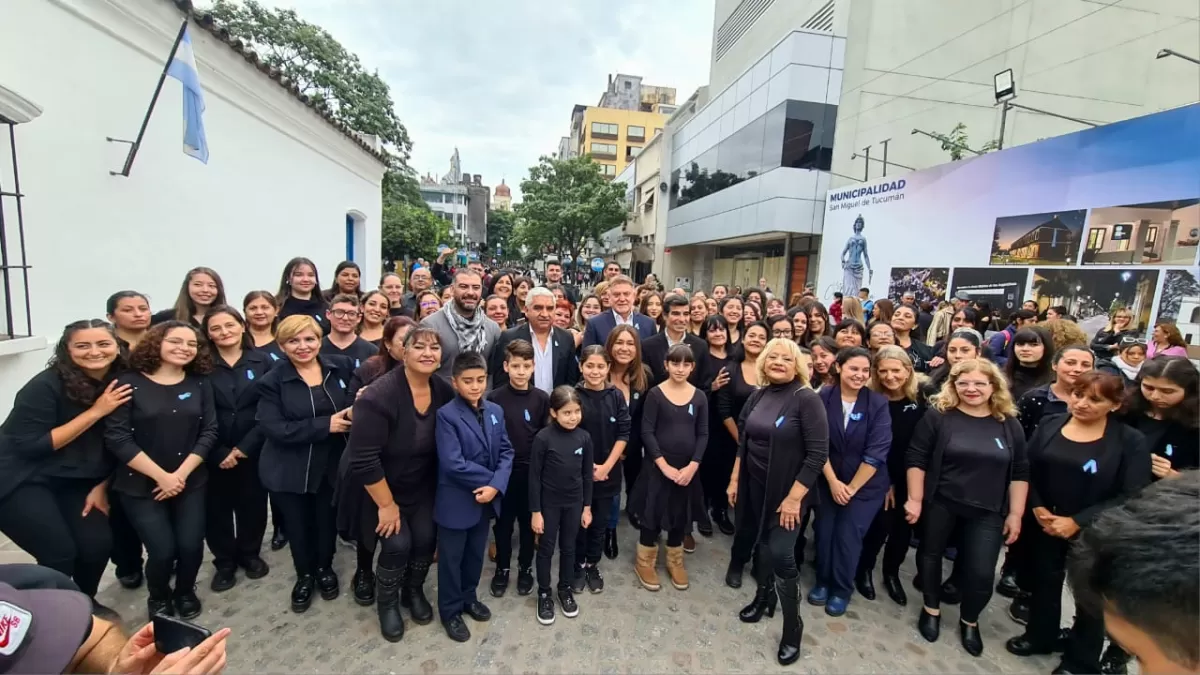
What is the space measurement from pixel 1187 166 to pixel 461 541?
8.94 metres

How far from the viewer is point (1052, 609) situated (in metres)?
2.82

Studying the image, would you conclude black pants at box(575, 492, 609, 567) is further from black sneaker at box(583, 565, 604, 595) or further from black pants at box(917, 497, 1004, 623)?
black pants at box(917, 497, 1004, 623)

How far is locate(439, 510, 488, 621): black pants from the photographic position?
9.25ft

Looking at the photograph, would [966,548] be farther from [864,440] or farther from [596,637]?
[596,637]

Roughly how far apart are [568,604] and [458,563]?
2.49 ft

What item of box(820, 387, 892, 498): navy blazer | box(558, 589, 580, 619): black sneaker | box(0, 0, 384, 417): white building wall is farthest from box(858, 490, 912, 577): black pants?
box(0, 0, 384, 417): white building wall

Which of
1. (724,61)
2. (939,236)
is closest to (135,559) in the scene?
(939,236)

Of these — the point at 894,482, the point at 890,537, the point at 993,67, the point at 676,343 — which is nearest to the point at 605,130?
the point at 993,67

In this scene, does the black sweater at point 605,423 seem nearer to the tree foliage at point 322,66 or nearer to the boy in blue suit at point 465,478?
the boy in blue suit at point 465,478

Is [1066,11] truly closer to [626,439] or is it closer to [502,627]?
[626,439]

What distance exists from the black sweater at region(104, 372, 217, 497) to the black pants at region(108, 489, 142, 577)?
0.51 metres

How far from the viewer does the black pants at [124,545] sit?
9.79 ft

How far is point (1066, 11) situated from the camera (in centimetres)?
361

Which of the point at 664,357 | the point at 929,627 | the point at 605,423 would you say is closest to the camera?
the point at 929,627
